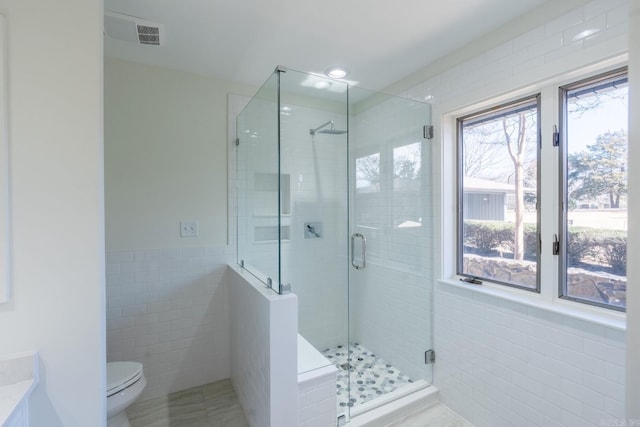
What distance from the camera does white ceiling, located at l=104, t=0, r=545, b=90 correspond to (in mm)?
1671

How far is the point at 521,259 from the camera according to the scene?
6.12 feet

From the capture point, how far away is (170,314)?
241 cm

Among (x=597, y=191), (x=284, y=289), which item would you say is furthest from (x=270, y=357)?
(x=597, y=191)

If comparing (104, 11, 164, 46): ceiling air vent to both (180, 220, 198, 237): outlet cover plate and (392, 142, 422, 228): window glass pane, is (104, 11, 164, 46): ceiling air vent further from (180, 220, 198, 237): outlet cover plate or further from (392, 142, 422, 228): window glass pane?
(392, 142, 422, 228): window glass pane

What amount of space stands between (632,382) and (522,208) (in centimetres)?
133

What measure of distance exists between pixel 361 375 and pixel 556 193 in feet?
6.45

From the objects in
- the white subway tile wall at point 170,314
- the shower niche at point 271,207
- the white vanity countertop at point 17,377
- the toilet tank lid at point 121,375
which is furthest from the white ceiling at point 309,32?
the toilet tank lid at point 121,375

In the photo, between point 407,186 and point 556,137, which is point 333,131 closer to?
point 407,186

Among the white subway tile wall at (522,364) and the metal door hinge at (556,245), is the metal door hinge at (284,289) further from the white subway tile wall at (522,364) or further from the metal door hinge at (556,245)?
the metal door hinge at (556,245)

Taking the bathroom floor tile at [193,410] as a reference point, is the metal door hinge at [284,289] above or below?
above

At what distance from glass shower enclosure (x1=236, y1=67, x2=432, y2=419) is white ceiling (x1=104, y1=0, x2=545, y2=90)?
0.24 metres

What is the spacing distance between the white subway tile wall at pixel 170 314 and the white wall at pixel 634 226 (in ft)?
8.11

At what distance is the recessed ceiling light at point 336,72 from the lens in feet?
7.99

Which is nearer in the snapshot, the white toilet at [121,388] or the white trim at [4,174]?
the white trim at [4,174]
